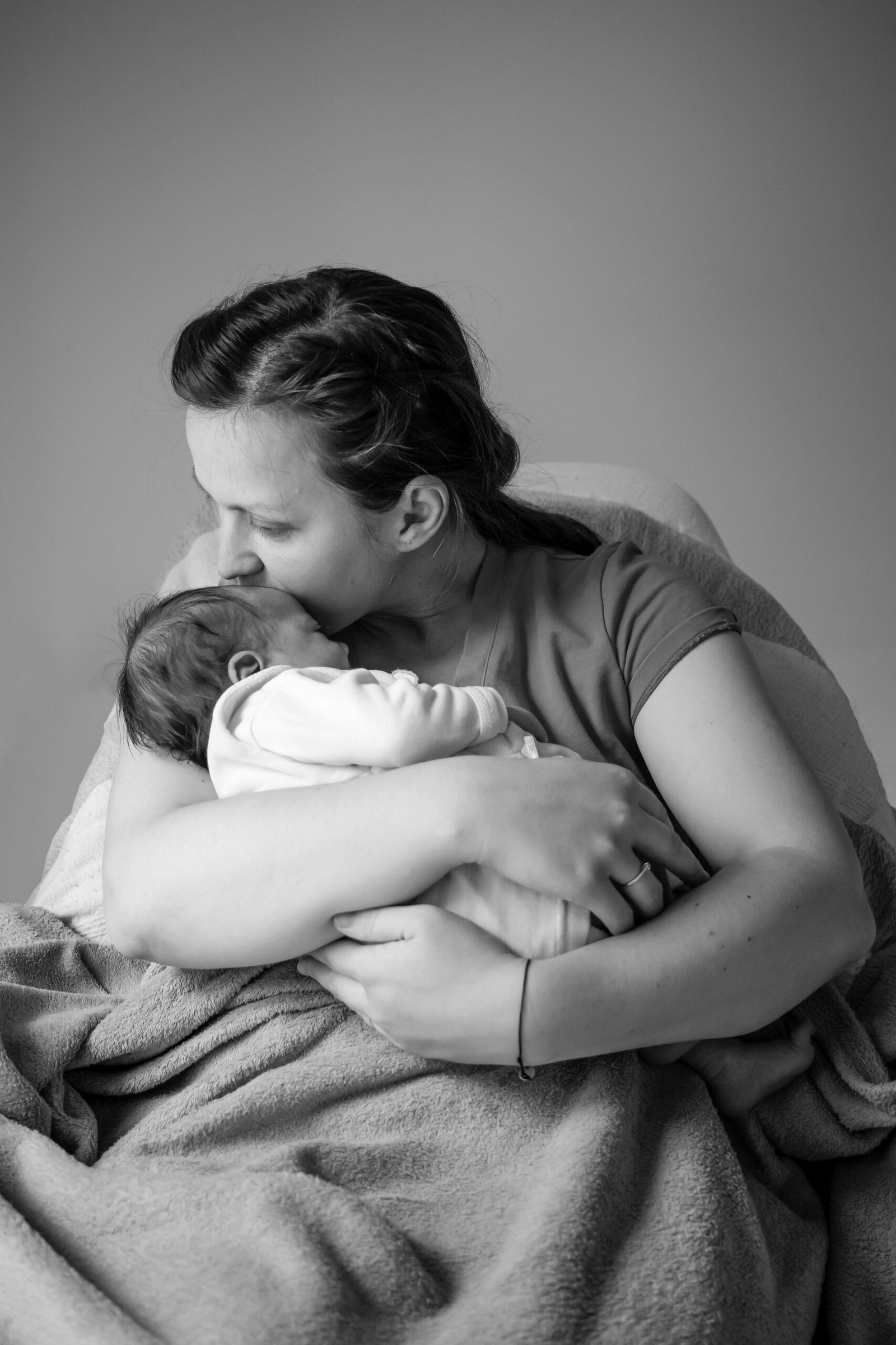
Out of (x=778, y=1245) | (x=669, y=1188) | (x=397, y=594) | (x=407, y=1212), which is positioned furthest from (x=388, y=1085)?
(x=397, y=594)

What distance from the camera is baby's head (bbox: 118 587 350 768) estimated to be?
4.02ft

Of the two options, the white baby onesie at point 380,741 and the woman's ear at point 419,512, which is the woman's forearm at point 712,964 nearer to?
the white baby onesie at point 380,741

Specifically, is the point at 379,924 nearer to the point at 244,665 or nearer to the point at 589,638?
the point at 244,665

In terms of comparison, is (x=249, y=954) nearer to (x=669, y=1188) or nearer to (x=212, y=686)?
(x=212, y=686)

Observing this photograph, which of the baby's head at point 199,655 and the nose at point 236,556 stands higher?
the nose at point 236,556

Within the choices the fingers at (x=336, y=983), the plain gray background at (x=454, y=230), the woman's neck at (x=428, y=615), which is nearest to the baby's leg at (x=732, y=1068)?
the fingers at (x=336, y=983)

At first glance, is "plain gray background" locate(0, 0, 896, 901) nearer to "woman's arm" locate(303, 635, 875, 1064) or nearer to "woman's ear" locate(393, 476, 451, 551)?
"woman's ear" locate(393, 476, 451, 551)

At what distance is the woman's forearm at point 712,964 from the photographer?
0.98 metres

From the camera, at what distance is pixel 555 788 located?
3.43ft

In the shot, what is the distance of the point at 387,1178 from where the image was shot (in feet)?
3.24

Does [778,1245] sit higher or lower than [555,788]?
lower

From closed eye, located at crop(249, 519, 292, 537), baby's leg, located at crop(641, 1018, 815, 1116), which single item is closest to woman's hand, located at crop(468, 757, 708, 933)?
baby's leg, located at crop(641, 1018, 815, 1116)

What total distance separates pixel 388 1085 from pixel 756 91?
2.65 metres

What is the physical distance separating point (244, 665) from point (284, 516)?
0.17 meters
